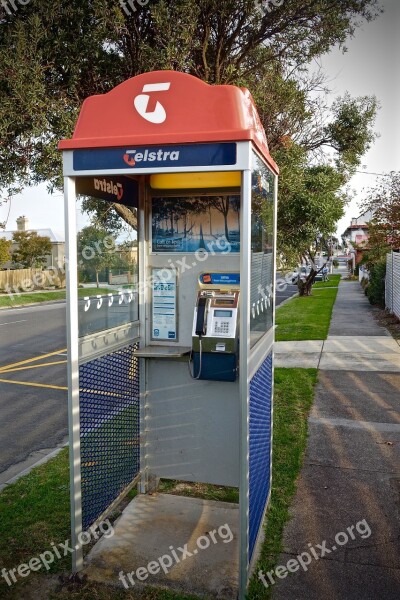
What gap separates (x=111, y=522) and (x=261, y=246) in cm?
232

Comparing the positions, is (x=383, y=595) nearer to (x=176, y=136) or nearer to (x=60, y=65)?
(x=176, y=136)

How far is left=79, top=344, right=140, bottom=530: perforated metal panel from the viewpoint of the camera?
3.66m

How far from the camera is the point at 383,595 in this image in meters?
3.16

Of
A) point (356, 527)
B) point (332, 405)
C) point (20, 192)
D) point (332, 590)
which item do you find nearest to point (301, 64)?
point (20, 192)

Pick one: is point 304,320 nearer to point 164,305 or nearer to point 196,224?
point 164,305

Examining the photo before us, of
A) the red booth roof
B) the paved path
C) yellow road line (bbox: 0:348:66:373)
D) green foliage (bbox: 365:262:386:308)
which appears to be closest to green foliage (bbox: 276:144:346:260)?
the paved path

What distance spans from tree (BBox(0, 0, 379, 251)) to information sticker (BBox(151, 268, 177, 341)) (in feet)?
2.96

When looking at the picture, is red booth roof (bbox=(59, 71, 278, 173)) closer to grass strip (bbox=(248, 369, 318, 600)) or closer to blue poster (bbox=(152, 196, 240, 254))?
blue poster (bbox=(152, 196, 240, 254))

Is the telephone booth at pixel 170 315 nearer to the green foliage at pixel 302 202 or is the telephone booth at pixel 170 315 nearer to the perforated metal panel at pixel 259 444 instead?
the perforated metal panel at pixel 259 444

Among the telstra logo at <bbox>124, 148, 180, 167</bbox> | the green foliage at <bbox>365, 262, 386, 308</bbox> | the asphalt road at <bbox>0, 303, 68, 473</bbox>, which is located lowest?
the asphalt road at <bbox>0, 303, 68, 473</bbox>

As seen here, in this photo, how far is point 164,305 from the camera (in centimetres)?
437

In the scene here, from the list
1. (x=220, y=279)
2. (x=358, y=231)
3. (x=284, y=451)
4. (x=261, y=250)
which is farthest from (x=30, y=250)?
(x=358, y=231)

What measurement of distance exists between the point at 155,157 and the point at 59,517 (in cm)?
276

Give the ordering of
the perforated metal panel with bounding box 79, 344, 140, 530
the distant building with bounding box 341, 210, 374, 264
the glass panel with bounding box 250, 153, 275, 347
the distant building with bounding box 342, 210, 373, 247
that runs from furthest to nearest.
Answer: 1. the distant building with bounding box 342, 210, 373, 247
2. the distant building with bounding box 341, 210, 374, 264
3. the perforated metal panel with bounding box 79, 344, 140, 530
4. the glass panel with bounding box 250, 153, 275, 347
